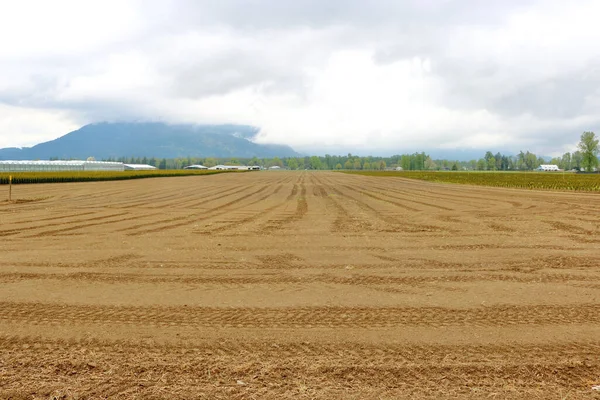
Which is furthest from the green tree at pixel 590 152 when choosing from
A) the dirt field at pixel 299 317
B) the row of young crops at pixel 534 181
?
the dirt field at pixel 299 317

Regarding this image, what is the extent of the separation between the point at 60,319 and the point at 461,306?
6.42 m

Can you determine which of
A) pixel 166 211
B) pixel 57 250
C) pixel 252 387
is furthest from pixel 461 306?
pixel 166 211

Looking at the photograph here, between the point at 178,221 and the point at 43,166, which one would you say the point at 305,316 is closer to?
the point at 178,221

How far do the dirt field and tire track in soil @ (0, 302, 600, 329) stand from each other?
0.03 metres

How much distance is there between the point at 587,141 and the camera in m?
139

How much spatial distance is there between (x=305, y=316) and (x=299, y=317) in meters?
0.10

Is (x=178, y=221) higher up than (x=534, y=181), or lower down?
lower down

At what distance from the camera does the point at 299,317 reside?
6.19 m

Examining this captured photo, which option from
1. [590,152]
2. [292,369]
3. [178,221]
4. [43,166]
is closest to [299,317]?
[292,369]

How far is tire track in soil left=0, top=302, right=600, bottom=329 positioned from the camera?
5.96 m

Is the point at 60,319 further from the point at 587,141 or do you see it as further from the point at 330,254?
the point at 587,141

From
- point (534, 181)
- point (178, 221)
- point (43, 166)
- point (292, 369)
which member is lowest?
point (292, 369)

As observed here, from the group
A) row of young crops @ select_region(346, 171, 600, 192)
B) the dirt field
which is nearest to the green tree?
row of young crops @ select_region(346, 171, 600, 192)

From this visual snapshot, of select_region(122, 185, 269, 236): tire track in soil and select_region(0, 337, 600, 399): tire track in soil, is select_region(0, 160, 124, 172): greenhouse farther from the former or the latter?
select_region(0, 337, 600, 399): tire track in soil
